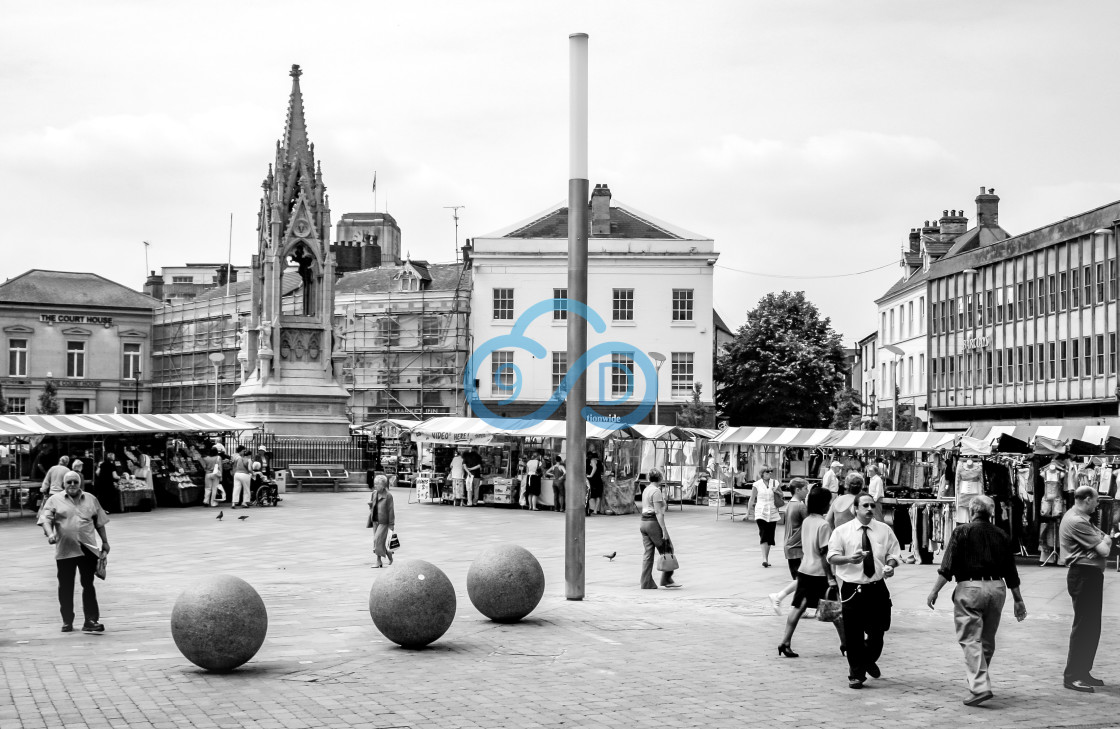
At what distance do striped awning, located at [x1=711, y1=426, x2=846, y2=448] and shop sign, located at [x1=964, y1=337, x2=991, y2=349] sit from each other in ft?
101

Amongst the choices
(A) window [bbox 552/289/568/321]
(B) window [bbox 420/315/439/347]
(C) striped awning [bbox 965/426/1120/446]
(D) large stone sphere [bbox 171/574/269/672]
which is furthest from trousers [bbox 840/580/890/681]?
(B) window [bbox 420/315/439/347]

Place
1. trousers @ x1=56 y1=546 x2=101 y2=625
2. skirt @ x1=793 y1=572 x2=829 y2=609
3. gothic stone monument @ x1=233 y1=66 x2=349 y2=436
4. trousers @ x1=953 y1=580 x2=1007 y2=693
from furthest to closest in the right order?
gothic stone monument @ x1=233 y1=66 x2=349 y2=436 < trousers @ x1=56 y1=546 x2=101 y2=625 < skirt @ x1=793 y1=572 x2=829 y2=609 < trousers @ x1=953 y1=580 x2=1007 y2=693

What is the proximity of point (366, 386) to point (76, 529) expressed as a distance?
173 ft

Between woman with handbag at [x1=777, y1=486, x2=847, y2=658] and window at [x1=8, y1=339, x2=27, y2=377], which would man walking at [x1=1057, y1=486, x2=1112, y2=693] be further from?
window at [x1=8, y1=339, x2=27, y2=377]

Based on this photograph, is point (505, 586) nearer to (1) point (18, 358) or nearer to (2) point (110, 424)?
(2) point (110, 424)

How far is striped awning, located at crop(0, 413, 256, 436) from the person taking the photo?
3002 cm

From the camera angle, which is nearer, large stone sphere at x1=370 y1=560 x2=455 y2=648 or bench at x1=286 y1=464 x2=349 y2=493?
large stone sphere at x1=370 y1=560 x2=455 y2=648

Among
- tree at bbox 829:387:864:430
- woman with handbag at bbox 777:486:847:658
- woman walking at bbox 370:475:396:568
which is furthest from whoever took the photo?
tree at bbox 829:387:864:430

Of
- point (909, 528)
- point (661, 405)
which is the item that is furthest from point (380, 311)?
point (909, 528)

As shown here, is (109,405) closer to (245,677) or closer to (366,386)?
(366,386)

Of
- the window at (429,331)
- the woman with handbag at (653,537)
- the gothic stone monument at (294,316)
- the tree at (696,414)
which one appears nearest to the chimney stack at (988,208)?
the tree at (696,414)

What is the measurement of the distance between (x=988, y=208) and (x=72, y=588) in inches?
2410

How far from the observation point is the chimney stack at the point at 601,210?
63.8m

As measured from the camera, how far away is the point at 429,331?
65750 millimetres
